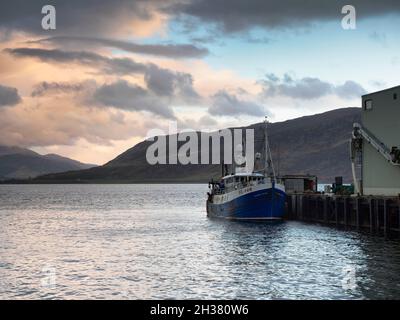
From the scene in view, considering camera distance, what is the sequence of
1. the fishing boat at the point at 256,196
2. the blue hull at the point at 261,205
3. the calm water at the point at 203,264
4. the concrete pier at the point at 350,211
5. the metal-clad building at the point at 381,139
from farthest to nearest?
the blue hull at the point at 261,205
the fishing boat at the point at 256,196
the metal-clad building at the point at 381,139
the concrete pier at the point at 350,211
the calm water at the point at 203,264

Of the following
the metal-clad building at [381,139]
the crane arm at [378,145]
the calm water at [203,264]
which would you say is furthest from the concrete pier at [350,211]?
the crane arm at [378,145]

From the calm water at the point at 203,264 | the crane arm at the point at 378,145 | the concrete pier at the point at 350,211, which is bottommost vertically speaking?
the calm water at the point at 203,264

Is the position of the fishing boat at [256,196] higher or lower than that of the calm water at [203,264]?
higher

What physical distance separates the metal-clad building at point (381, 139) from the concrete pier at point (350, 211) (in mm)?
2564

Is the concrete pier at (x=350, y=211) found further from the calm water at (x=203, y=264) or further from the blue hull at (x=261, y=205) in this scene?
the blue hull at (x=261, y=205)

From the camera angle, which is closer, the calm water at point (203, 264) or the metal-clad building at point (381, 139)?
the calm water at point (203, 264)

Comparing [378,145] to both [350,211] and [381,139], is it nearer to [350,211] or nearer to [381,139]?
[381,139]

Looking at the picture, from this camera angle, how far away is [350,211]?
64125 mm

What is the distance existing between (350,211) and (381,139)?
347 inches

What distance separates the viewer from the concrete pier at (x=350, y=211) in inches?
2156

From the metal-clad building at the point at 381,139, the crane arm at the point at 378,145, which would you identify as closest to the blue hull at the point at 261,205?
the metal-clad building at the point at 381,139

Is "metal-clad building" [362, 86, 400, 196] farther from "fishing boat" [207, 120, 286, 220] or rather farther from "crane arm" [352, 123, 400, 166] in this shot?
"fishing boat" [207, 120, 286, 220]

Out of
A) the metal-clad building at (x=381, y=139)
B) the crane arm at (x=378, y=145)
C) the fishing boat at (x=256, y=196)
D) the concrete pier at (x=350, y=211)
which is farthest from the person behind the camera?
the fishing boat at (x=256, y=196)

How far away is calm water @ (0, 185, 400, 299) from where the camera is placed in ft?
103
